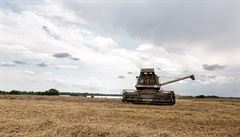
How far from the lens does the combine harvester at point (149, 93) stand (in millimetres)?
41438

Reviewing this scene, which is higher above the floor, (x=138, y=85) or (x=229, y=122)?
(x=138, y=85)

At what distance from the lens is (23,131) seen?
54.5 ft

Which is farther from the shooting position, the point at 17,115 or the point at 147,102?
the point at 147,102


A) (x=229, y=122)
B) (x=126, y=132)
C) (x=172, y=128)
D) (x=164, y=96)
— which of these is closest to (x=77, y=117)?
(x=172, y=128)

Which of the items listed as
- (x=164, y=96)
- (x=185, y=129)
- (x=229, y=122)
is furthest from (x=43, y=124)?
(x=164, y=96)

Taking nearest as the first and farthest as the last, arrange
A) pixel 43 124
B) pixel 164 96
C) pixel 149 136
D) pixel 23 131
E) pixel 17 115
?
pixel 149 136, pixel 23 131, pixel 43 124, pixel 17 115, pixel 164 96

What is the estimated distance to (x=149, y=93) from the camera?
140 ft

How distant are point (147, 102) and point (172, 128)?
23283 mm

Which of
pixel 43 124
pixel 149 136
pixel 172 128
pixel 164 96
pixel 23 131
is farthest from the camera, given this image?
pixel 164 96

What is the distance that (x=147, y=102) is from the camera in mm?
42500

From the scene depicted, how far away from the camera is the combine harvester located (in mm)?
41438

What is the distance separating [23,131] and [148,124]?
7049mm

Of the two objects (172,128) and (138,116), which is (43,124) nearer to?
(172,128)

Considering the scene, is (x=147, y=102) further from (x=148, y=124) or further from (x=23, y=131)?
(x=23, y=131)
